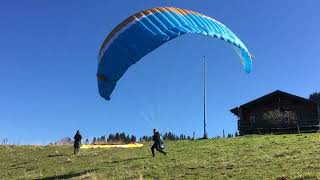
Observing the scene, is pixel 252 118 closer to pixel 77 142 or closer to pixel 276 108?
pixel 276 108

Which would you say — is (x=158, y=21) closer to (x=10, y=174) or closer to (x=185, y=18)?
(x=185, y=18)

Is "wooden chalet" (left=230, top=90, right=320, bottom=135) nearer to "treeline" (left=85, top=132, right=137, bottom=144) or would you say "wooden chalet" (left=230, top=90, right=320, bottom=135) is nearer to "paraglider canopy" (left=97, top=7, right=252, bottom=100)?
"treeline" (left=85, top=132, right=137, bottom=144)

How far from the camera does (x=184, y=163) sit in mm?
26938

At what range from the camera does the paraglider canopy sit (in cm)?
2153

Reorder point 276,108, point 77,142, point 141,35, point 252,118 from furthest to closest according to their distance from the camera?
point 252,118, point 276,108, point 77,142, point 141,35

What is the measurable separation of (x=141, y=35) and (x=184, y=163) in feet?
25.2

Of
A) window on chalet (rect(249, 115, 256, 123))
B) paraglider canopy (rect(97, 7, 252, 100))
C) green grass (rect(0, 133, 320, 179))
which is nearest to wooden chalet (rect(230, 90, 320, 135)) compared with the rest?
window on chalet (rect(249, 115, 256, 123))

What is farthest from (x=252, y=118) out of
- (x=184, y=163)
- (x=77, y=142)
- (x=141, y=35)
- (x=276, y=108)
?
(x=141, y=35)

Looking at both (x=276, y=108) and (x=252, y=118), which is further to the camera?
(x=252, y=118)

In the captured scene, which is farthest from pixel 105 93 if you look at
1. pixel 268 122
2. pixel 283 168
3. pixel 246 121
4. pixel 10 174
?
pixel 246 121

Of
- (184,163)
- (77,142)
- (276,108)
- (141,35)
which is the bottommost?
(184,163)

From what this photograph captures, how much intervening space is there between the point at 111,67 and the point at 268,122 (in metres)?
36.4

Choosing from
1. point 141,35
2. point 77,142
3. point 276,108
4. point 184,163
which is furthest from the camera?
point 276,108

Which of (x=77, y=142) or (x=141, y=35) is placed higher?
(x=141, y=35)
